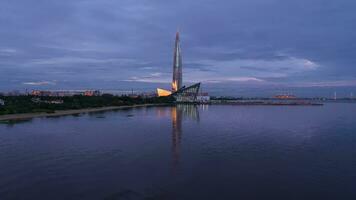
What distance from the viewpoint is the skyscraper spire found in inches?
4547

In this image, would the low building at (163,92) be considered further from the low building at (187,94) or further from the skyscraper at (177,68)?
the low building at (187,94)

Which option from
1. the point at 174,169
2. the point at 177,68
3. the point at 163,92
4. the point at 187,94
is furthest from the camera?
the point at 163,92

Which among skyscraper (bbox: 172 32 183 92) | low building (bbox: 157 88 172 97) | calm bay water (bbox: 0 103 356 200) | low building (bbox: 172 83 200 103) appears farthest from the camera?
low building (bbox: 157 88 172 97)

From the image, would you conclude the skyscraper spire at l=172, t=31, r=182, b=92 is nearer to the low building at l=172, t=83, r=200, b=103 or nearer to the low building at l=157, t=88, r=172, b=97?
the low building at l=157, t=88, r=172, b=97

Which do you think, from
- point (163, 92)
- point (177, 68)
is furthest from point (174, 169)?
point (163, 92)

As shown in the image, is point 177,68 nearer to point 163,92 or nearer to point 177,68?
point 177,68

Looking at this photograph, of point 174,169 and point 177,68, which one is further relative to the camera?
point 177,68

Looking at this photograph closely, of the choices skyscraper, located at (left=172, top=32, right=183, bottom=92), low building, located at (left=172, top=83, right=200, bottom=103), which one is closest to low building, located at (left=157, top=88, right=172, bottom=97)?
skyscraper, located at (left=172, top=32, right=183, bottom=92)

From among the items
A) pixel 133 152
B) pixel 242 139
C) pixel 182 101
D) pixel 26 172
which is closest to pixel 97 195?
pixel 26 172

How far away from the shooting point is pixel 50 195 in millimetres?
8469

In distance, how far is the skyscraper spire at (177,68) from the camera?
379ft

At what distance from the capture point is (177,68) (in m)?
117

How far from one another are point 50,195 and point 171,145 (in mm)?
8776

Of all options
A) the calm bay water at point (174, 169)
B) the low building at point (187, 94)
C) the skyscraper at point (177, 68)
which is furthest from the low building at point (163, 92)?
the calm bay water at point (174, 169)
